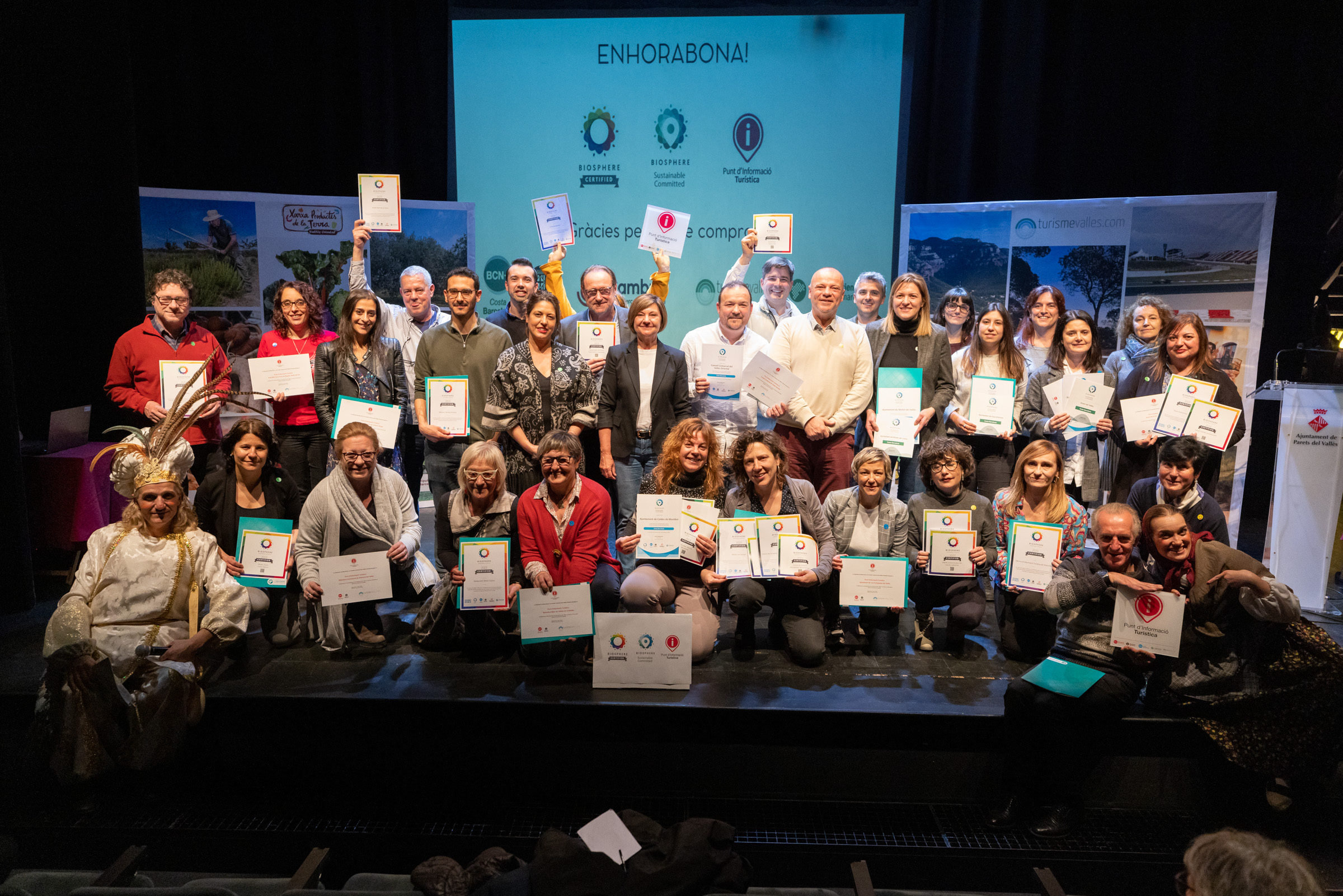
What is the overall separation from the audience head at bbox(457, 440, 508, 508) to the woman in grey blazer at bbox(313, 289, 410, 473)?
0.67m

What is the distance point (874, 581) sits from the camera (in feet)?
12.2

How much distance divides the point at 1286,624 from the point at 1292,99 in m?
4.37

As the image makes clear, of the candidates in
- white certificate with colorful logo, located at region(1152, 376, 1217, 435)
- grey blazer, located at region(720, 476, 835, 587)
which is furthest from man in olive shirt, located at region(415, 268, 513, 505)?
white certificate with colorful logo, located at region(1152, 376, 1217, 435)

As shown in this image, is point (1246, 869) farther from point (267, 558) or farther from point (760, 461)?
point (267, 558)

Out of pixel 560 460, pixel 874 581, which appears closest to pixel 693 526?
pixel 560 460

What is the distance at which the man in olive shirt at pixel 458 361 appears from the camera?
171 inches

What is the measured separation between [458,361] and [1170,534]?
3353 millimetres

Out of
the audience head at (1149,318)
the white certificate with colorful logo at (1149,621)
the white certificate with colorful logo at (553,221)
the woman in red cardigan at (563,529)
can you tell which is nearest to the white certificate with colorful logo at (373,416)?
the woman in red cardigan at (563,529)

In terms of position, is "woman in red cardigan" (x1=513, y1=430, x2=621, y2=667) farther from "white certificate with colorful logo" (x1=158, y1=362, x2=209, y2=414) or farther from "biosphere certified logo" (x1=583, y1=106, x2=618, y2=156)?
"biosphere certified logo" (x1=583, y1=106, x2=618, y2=156)

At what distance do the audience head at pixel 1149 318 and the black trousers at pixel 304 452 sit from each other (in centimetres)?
433

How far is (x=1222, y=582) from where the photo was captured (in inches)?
125

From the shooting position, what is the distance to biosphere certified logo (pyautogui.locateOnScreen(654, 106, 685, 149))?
19.2ft

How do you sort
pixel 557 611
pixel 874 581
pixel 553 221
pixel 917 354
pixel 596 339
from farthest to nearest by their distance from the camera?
pixel 553 221
pixel 596 339
pixel 917 354
pixel 874 581
pixel 557 611

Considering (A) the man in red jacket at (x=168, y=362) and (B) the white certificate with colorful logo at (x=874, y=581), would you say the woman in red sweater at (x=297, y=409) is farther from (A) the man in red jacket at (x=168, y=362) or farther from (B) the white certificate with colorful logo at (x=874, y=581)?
(B) the white certificate with colorful logo at (x=874, y=581)
